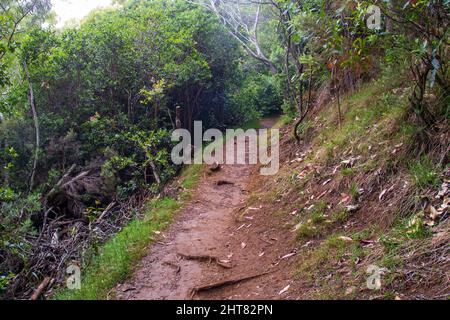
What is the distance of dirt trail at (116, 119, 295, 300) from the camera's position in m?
4.18

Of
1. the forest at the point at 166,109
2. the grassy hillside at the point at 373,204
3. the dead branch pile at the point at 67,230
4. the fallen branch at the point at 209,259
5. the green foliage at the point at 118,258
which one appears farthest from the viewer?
the dead branch pile at the point at 67,230

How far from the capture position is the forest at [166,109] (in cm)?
434

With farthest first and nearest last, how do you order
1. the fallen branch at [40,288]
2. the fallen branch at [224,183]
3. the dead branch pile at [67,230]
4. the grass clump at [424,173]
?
the fallen branch at [224,183], the dead branch pile at [67,230], the fallen branch at [40,288], the grass clump at [424,173]

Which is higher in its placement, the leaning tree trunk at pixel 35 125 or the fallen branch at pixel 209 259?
the leaning tree trunk at pixel 35 125

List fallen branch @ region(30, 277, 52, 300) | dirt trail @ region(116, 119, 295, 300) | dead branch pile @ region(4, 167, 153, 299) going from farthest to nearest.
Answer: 1. dead branch pile @ region(4, 167, 153, 299)
2. fallen branch @ region(30, 277, 52, 300)
3. dirt trail @ region(116, 119, 295, 300)

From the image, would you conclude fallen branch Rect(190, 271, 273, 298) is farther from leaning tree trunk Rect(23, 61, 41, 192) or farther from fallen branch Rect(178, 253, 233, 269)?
leaning tree trunk Rect(23, 61, 41, 192)

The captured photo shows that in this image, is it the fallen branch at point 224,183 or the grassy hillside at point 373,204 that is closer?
the grassy hillside at point 373,204

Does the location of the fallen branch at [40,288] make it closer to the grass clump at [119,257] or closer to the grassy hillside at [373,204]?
the grass clump at [119,257]

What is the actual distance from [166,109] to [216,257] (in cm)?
789

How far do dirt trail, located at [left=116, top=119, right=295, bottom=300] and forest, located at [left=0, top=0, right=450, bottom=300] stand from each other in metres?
0.35

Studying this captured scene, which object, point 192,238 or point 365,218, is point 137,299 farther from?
point 365,218

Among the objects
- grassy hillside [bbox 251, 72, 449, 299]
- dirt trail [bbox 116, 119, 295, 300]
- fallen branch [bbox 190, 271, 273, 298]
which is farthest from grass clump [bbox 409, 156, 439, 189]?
fallen branch [bbox 190, 271, 273, 298]

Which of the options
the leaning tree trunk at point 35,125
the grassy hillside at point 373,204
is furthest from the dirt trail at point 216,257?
the leaning tree trunk at point 35,125

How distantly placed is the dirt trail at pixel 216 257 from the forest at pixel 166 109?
347mm
